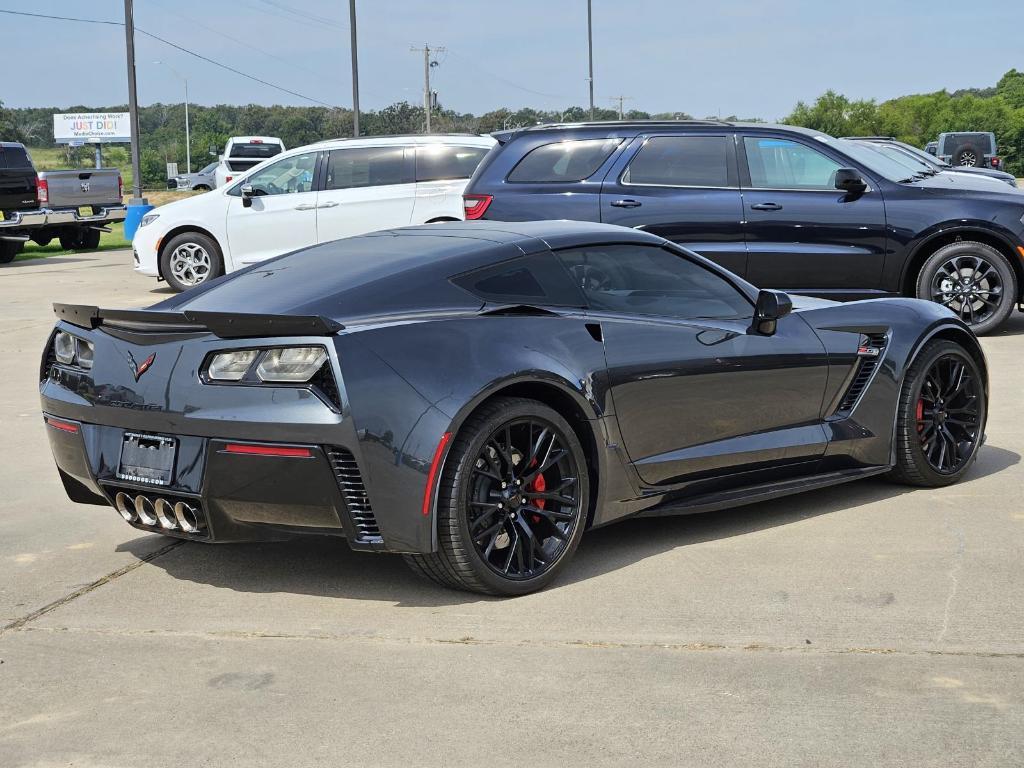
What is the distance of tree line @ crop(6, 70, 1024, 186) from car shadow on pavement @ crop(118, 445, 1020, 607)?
66474 mm

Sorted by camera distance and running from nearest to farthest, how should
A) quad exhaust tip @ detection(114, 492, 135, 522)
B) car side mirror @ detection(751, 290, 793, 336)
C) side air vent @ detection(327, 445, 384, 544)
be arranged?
side air vent @ detection(327, 445, 384, 544), quad exhaust tip @ detection(114, 492, 135, 522), car side mirror @ detection(751, 290, 793, 336)

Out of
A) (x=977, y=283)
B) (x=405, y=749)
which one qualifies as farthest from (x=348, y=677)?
(x=977, y=283)

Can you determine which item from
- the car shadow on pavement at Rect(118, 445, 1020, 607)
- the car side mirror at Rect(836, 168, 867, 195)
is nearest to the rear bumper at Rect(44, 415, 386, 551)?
the car shadow on pavement at Rect(118, 445, 1020, 607)

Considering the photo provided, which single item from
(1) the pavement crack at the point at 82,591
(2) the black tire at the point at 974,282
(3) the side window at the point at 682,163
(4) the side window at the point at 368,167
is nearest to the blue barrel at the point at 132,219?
(4) the side window at the point at 368,167

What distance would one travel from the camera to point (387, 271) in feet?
16.2

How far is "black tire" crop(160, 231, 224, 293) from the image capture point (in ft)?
53.1

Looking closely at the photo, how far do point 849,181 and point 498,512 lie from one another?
23.5 ft

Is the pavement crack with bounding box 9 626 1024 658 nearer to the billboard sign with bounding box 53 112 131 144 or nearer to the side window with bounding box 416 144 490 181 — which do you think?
the side window with bounding box 416 144 490 181

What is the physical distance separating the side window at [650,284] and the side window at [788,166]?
5.71 metres

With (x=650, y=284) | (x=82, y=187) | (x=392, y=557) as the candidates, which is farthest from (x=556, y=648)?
(x=82, y=187)

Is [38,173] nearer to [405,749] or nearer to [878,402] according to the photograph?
[878,402]

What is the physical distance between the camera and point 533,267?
518 centimetres

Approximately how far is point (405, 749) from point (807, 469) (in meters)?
2.91

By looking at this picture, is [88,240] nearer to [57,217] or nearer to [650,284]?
[57,217]
